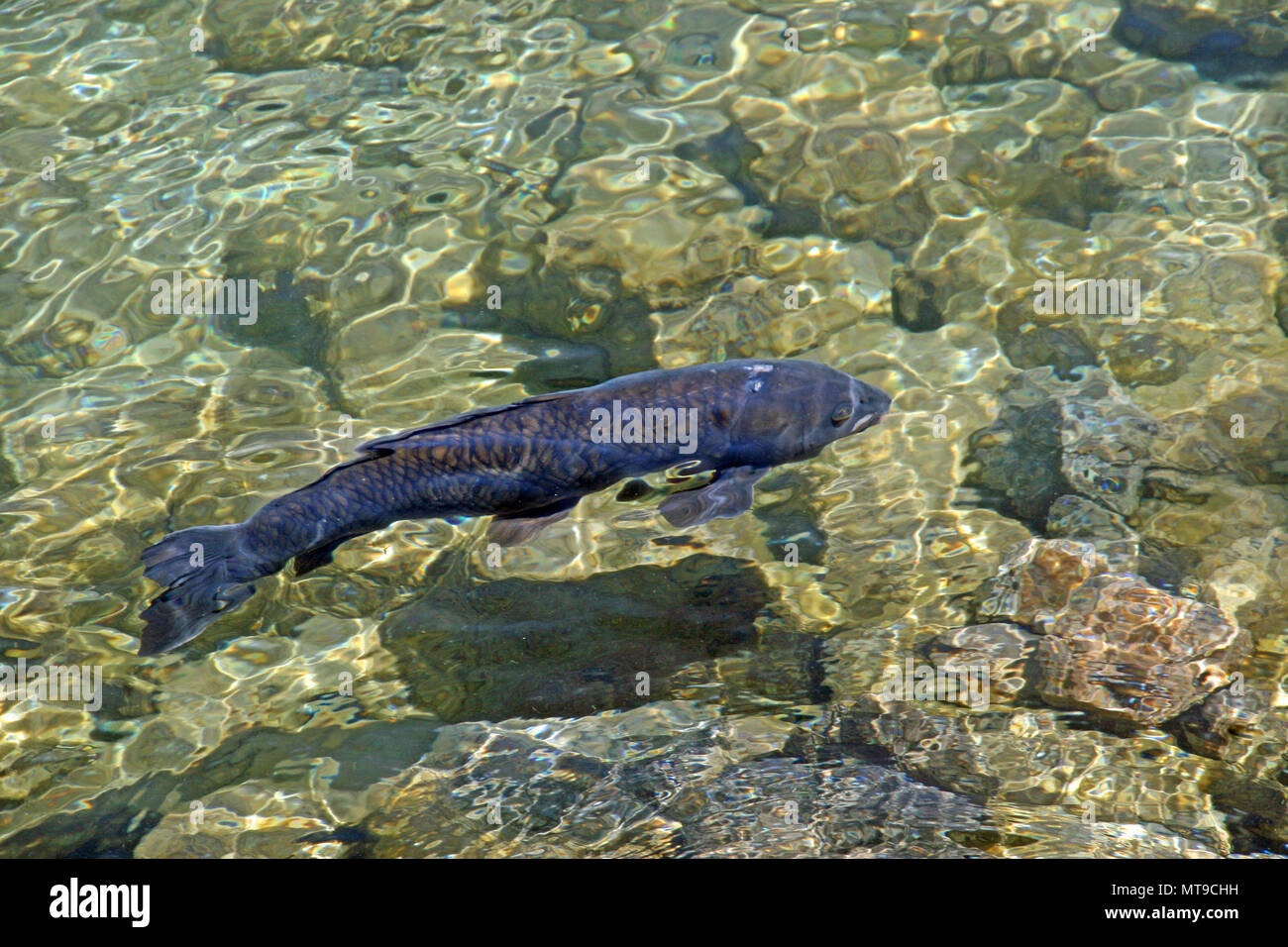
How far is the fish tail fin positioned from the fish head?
2.94 metres

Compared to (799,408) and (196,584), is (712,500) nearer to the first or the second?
(799,408)

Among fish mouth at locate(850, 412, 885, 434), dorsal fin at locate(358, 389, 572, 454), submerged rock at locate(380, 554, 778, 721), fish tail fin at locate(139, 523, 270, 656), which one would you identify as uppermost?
dorsal fin at locate(358, 389, 572, 454)

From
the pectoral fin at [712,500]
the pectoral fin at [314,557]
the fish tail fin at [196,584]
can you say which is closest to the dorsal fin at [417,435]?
the pectoral fin at [314,557]

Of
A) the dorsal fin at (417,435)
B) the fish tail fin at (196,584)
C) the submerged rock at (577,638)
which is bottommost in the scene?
the submerged rock at (577,638)

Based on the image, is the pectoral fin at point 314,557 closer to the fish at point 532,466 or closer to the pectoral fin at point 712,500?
the fish at point 532,466

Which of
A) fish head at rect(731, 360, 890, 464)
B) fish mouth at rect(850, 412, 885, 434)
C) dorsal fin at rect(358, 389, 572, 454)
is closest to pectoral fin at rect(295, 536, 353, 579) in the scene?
dorsal fin at rect(358, 389, 572, 454)

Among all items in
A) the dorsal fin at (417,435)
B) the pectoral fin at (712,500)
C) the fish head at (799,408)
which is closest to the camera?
the dorsal fin at (417,435)

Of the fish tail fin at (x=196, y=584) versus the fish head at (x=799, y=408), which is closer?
the fish tail fin at (x=196, y=584)

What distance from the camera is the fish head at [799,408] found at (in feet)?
18.0

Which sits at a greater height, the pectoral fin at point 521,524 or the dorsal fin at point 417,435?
the dorsal fin at point 417,435

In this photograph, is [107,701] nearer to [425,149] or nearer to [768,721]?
[768,721]

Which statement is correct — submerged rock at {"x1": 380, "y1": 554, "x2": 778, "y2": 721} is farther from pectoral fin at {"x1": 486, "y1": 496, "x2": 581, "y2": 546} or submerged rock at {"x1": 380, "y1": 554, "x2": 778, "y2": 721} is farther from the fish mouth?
the fish mouth

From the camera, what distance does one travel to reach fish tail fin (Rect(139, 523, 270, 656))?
4.84m

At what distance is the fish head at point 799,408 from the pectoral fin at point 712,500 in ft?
0.83
